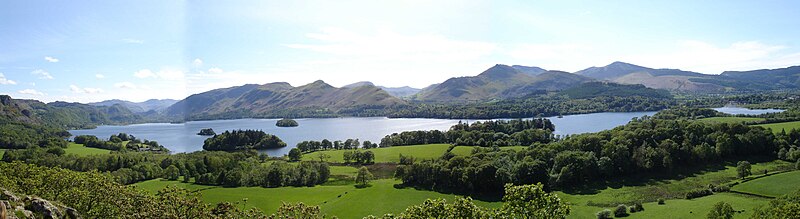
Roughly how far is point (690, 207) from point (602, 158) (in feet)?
61.4

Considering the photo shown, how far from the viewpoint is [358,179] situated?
220 feet

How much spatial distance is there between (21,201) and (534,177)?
172 feet

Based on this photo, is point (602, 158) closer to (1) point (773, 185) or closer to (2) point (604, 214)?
(1) point (773, 185)

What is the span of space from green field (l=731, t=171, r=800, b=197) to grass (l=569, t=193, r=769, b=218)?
2499 mm

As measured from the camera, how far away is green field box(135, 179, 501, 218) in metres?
49.7

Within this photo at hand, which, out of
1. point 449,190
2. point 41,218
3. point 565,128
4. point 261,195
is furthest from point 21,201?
point 565,128

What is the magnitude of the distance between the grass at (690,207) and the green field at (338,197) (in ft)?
33.6

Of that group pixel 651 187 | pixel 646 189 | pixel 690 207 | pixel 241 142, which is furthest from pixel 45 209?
pixel 241 142

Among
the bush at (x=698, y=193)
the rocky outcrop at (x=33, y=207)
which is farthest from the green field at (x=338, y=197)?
the rocky outcrop at (x=33, y=207)

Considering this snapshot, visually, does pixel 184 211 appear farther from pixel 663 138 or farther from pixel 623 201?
pixel 663 138

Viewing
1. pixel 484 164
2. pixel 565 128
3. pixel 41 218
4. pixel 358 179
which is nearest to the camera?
pixel 41 218

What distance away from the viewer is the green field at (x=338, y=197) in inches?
1957

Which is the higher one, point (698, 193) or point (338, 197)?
point (698, 193)

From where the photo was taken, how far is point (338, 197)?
186ft
